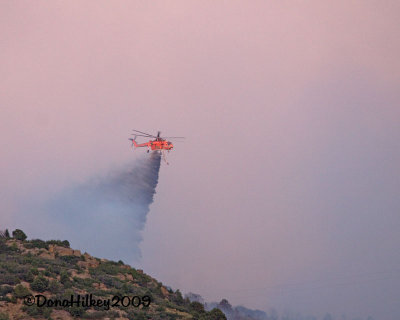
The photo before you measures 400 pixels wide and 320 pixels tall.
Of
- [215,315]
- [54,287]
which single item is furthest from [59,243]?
[215,315]

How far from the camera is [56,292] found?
5681 centimetres

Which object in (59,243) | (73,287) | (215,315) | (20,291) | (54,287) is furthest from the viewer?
(59,243)

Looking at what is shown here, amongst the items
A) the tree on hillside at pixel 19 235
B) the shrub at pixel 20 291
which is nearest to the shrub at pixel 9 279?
the shrub at pixel 20 291

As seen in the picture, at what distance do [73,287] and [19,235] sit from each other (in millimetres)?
26922

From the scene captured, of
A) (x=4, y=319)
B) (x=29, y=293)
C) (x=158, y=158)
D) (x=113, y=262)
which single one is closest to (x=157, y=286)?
(x=113, y=262)

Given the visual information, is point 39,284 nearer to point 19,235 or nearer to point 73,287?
point 73,287

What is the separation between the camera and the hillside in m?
52.7

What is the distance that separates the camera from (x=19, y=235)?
83.4 metres

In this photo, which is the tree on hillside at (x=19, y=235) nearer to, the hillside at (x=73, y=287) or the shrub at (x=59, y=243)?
the hillside at (x=73, y=287)

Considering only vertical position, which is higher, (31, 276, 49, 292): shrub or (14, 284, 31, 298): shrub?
(31, 276, 49, 292): shrub

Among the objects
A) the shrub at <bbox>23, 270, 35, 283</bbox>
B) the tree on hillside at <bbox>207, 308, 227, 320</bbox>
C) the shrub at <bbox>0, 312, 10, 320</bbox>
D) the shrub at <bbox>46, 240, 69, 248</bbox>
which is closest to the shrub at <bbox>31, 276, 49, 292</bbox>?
the shrub at <bbox>23, 270, 35, 283</bbox>

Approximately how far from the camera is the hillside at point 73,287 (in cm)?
5266

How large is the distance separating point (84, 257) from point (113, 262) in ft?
18.8

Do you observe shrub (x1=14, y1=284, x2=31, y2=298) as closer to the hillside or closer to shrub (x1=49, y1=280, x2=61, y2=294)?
the hillside
